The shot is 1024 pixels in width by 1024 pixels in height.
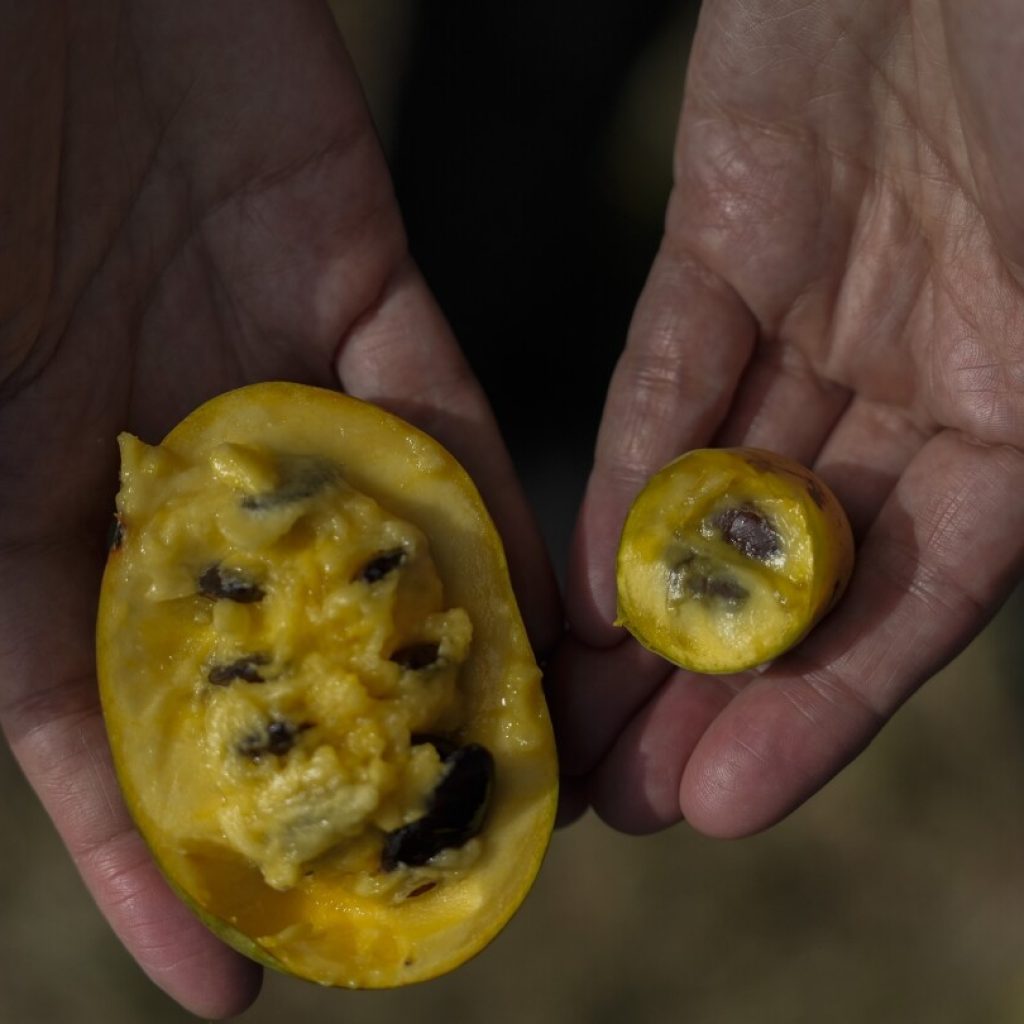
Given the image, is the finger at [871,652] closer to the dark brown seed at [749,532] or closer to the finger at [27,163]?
the dark brown seed at [749,532]

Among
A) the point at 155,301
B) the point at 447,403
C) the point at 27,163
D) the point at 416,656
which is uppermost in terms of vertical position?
the point at 27,163

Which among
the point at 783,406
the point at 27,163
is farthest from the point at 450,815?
the point at 27,163

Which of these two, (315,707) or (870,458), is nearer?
(315,707)

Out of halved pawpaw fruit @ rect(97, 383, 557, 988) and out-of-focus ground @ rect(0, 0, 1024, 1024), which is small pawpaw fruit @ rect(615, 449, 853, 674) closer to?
halved pawpaw fruit @ rect(97, 383, 557, 988)

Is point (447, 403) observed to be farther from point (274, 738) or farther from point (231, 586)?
point (274, 738)

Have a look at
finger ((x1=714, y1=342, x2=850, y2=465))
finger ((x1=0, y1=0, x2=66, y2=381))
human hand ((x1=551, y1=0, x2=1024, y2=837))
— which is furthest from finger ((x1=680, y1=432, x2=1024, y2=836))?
finger ((x1=0, y1=0, x2=66, y2=381))

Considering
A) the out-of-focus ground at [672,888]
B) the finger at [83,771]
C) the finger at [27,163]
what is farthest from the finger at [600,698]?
the finger at [27,163]

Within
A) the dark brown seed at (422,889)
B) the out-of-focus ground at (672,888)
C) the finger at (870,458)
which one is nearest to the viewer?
the dark brown seed at (422,889)
